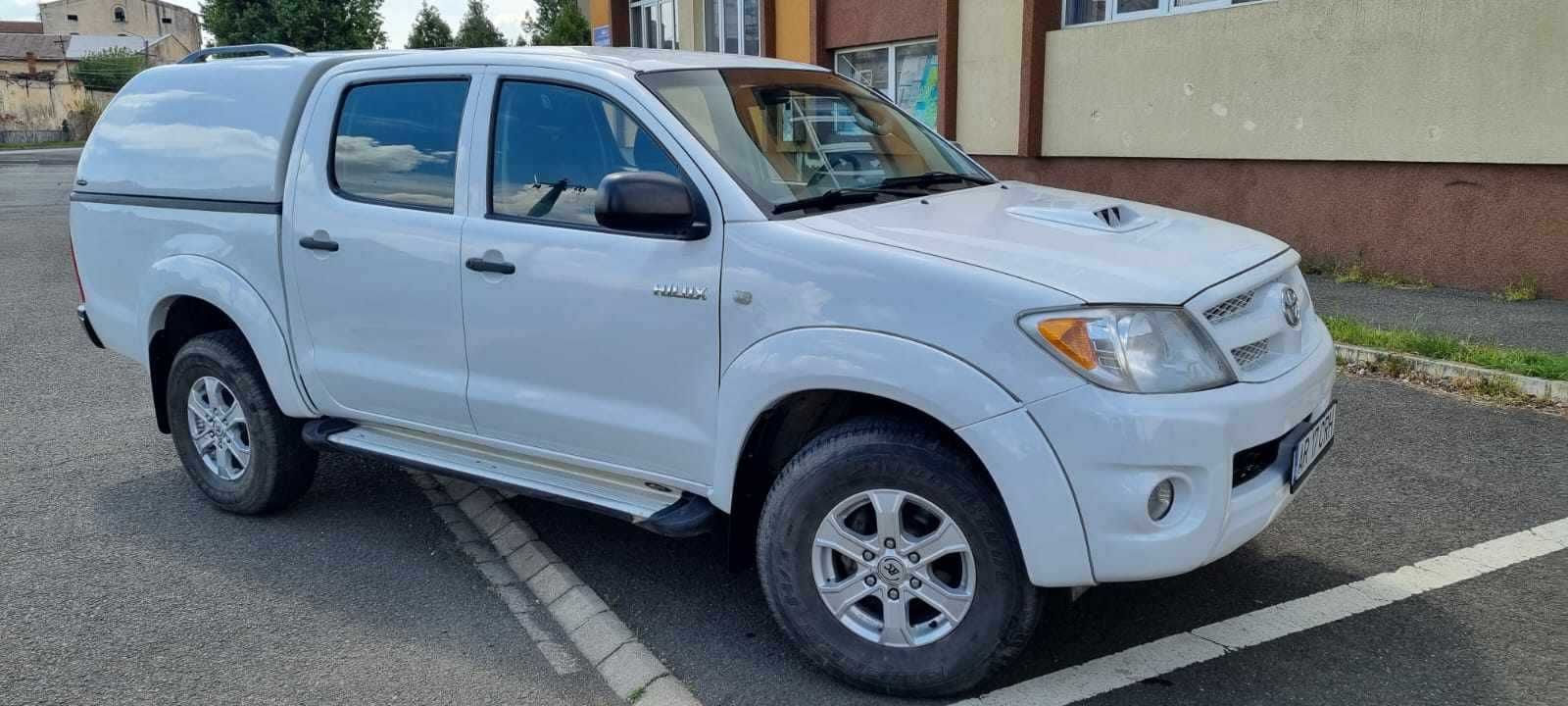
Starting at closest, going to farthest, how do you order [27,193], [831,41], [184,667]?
[184,667] → [831,41] → [27,193]

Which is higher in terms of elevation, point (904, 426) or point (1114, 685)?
point (904, 426)

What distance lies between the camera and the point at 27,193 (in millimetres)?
26453

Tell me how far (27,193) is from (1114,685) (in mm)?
29148

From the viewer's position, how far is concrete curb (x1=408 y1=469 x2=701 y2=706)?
3654mm

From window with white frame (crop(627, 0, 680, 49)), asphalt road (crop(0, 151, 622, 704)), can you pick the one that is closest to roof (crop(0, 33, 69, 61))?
window with white frame (crop(627, 0, 680, 49))

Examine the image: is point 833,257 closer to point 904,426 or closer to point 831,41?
point 904,426

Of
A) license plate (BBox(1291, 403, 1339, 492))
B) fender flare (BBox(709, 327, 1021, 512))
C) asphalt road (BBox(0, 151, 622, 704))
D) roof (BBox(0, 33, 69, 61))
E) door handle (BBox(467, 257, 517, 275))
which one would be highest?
roof (BBox(0, 33, 69, 61))

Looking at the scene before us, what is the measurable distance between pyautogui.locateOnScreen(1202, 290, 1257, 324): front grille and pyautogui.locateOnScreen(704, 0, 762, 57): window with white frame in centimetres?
1516

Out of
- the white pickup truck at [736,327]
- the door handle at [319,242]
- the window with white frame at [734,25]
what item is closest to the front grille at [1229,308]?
the white pickup truck at [736,327]

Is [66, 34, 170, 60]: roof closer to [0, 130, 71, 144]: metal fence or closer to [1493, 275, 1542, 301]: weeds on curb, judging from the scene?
[0, 130, 71, 144]: metal fence

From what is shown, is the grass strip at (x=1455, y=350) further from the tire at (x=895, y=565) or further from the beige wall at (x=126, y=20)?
the beige wall at (x=126, y=20)

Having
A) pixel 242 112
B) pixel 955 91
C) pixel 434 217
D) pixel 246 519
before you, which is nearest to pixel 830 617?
pixel 434 217

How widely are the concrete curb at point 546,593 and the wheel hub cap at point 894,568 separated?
545 millimetres

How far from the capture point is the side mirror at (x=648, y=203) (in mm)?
3615
